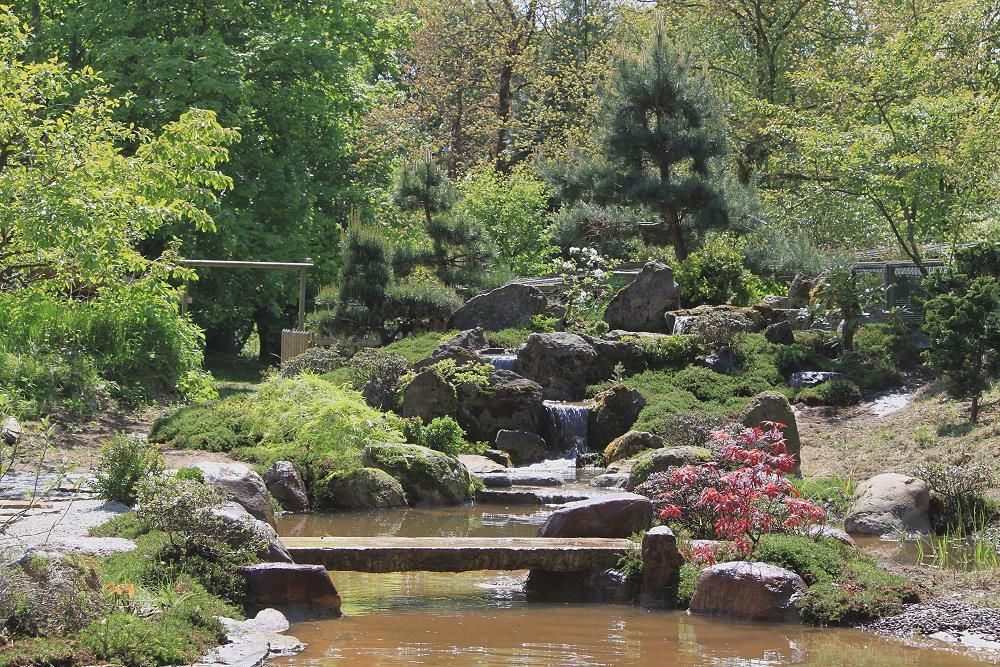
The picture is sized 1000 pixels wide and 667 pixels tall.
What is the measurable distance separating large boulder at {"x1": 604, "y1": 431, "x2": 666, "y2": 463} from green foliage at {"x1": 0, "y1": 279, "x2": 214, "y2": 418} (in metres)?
6.10

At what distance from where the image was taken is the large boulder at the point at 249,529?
9.41 metres

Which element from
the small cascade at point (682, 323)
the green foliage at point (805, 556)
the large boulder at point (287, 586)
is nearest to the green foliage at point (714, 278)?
the small cascade at point (682, 323)

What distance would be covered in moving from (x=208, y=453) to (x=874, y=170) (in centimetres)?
1339

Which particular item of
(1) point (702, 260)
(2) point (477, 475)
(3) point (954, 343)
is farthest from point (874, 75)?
(2) point (477, 475)

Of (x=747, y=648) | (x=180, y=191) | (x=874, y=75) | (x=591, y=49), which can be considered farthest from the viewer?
(x=591, y=49)

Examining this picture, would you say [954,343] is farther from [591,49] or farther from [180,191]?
[591,49]

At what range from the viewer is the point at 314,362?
71.1 feet

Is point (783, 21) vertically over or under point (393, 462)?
over

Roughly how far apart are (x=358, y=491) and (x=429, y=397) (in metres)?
4.45

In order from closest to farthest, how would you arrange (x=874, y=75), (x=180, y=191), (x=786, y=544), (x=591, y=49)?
(x=786, y=544), (x=180, y=191), (x=874, y=75), (x=591, y=49)

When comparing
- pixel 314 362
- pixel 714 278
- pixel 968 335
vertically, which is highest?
pixel 714 278

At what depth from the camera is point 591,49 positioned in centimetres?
4184

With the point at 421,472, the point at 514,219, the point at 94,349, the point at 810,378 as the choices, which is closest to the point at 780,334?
the point at 810,378

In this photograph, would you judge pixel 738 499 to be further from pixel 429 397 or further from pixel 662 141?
pixel 662 141
